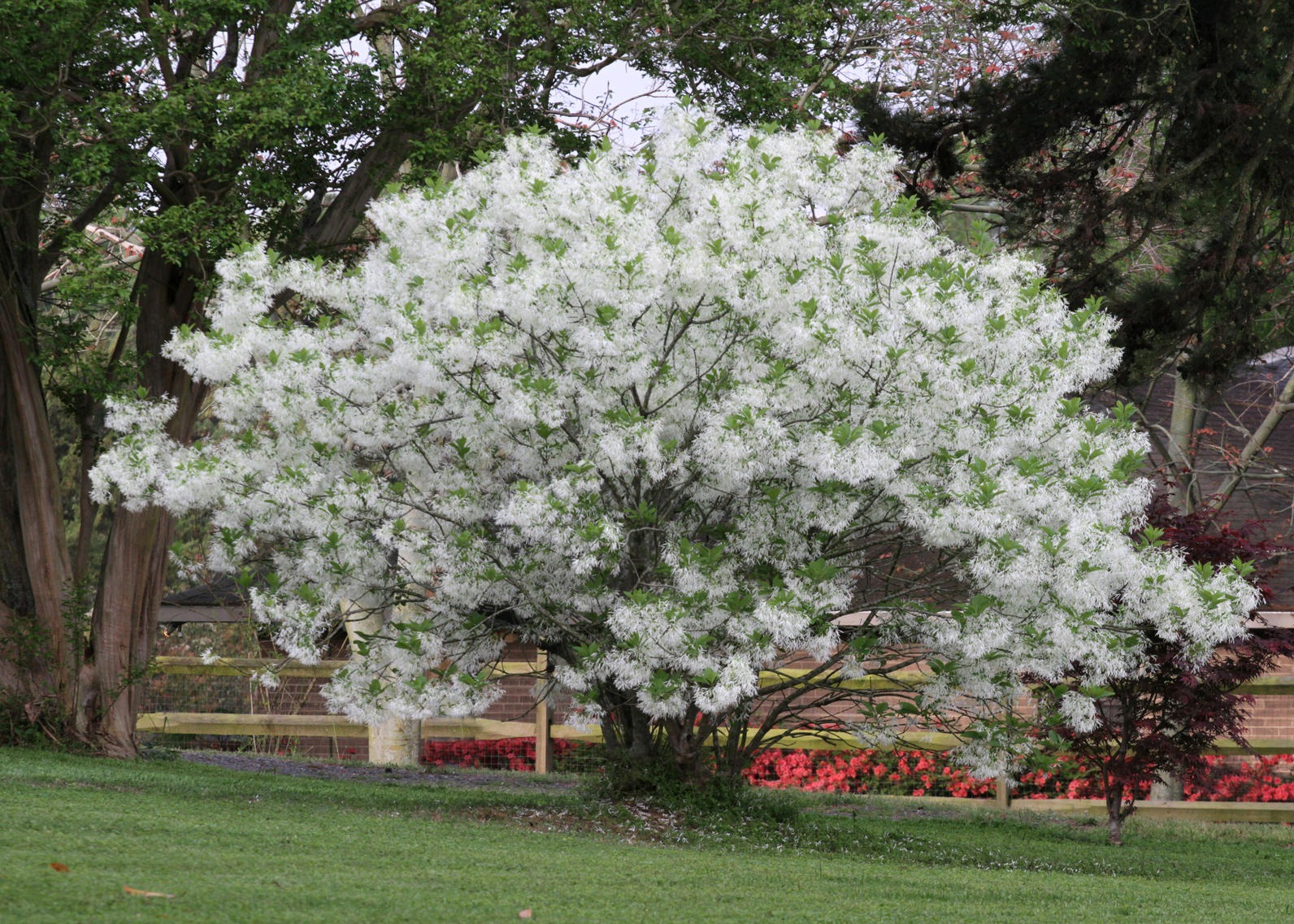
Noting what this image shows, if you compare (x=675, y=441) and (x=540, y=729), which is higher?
(x=675, y=441)

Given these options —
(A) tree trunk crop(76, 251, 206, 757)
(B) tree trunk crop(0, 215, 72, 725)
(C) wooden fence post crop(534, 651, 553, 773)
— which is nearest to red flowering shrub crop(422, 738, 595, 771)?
(C) wooden fence post crop(534, 651, 553, 773)

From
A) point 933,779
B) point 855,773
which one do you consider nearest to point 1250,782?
point 933,779

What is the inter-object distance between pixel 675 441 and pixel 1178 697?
412cm

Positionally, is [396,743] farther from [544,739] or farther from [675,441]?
[675,441]

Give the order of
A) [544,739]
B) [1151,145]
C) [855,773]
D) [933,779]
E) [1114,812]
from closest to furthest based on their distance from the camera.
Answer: [1114,812]
[1151,145]
[933,779]
[544,739]
[855,773]

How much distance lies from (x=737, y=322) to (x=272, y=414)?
2.57 meters

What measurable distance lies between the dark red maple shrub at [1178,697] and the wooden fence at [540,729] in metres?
1.56

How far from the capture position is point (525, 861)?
241 inches

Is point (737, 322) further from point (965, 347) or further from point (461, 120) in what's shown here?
point (461, 120)

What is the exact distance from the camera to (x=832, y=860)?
23.6ft

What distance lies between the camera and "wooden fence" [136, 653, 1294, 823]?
11.3m

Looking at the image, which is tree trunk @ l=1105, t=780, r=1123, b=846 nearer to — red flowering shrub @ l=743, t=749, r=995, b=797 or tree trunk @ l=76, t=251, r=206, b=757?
red flowering shrub @ l=743, t=749, r=995, b=797

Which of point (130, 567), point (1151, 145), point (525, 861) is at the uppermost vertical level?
point (1151, 145)

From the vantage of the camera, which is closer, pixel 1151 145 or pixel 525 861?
pixel 525 861
